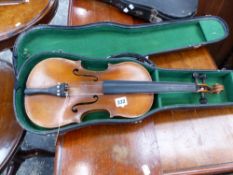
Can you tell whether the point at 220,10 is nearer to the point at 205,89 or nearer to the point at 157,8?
the point at 157,8

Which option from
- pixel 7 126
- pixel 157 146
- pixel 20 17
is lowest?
pixel 157 146

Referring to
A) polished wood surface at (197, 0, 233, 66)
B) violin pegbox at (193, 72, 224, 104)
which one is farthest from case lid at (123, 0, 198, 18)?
violin pegbox at (193, 72, 224, 104)

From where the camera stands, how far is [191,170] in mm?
739

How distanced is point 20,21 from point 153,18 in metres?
0.56

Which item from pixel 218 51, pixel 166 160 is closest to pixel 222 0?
pixel 218 51

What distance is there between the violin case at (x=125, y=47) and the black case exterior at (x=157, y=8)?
2.0 inches

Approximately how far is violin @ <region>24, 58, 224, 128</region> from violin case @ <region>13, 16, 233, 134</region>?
0.03 metres

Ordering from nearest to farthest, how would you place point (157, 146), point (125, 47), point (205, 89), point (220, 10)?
1. point (157, 146)
2. point (205, 89)
3. point (125, 47)
4. point (220, 10)

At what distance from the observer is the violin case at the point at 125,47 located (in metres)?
0.85

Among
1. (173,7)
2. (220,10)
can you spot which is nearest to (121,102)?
(173,7)

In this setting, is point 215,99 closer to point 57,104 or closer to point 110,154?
point 110,154

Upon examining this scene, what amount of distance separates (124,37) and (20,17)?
1.42 ft

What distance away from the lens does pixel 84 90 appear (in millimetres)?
836

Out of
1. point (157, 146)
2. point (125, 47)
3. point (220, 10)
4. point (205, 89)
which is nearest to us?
point (157, 146)
